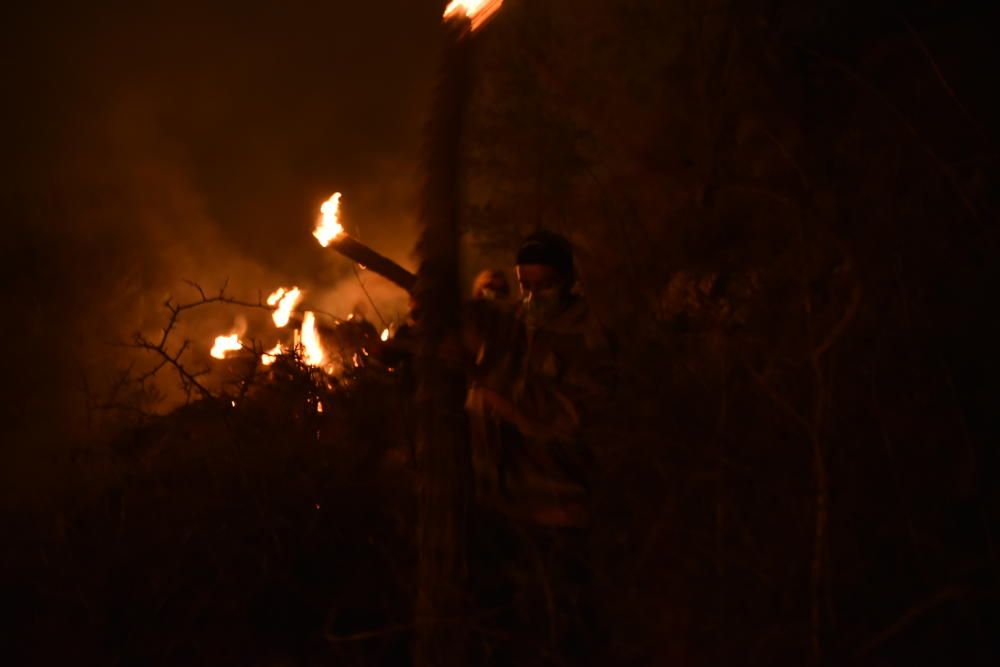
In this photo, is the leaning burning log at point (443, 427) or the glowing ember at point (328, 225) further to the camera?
the glowing ember at point (328, 225)

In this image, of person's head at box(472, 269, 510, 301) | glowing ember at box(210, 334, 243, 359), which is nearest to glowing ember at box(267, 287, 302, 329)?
glowing ember at box(210, 334, 243, 359)

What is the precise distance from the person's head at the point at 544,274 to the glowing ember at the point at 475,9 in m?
1.00

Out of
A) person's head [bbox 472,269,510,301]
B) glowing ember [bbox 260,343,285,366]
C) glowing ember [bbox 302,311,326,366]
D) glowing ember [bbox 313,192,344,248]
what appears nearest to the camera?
glowing ember [bbox 313,192,344,248]

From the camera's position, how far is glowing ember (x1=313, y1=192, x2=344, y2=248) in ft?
12.0

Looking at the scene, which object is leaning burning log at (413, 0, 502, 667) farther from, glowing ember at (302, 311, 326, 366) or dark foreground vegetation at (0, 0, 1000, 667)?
glowing ember at (302, 311, 326, 366)

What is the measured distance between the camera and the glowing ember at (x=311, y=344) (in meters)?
4.51

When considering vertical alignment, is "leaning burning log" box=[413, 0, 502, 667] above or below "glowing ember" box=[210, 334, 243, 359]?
below

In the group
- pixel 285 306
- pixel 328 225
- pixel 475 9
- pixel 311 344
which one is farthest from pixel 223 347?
pixel 475 9

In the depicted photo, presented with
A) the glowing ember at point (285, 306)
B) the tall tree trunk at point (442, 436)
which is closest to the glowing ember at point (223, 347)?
the glowing ember at point (285, 306)

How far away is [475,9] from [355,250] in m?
1.40

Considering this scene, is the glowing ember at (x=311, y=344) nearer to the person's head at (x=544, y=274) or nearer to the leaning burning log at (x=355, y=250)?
the leaning burning log at (x=355, y=250)

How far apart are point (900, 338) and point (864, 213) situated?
37.6 inches

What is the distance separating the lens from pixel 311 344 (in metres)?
4.59

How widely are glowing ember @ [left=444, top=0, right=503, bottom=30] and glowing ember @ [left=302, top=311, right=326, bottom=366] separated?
2378mm
